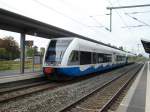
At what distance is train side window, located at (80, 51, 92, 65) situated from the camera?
18.4 m

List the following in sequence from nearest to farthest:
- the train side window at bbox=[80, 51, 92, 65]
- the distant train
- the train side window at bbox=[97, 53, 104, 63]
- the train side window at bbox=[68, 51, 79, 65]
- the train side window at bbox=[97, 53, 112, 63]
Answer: the distant train
the train side window at bbox=[68, 51, 79, 65]
the train side window at bbox=[80, 51, 92, 65]
the train side window at bbox=[97, 53, 104, 63]
the train side window at bbox=[97, 53, 112, 63]

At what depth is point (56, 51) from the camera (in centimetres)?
1686

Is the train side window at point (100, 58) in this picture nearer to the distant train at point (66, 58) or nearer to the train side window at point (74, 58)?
the distant train at point (66, 58)

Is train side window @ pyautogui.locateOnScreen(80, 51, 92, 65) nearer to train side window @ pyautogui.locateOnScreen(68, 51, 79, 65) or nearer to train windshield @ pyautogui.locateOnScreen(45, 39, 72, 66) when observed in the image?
train side window @ pyautogui.locateOnScreen(68, 51, 79, 65)

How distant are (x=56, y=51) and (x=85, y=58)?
3.19 meters

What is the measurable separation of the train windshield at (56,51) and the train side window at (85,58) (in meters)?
1.91

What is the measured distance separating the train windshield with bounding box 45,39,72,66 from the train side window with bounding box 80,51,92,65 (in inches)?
75.2

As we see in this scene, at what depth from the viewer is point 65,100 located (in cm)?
1060

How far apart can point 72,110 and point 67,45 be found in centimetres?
840

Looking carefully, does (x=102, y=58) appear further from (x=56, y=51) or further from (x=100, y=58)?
(x=56, y=51)

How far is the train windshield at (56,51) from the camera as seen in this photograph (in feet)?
54.0

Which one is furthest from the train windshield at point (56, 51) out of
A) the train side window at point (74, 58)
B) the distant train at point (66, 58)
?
the train side window at point (74, 58)

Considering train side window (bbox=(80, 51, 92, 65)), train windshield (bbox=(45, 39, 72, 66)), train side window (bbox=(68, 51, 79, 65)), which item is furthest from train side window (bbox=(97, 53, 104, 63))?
train windshield (bbox=(45, 39, 72, 66))

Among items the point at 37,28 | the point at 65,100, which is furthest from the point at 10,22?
the point at 65,100
